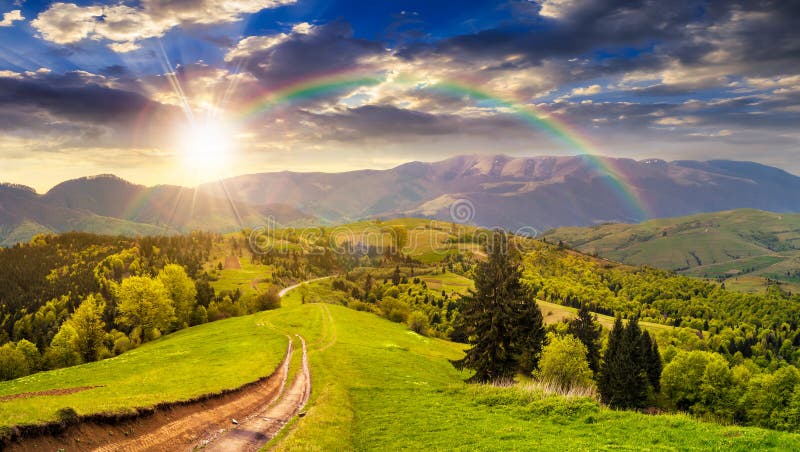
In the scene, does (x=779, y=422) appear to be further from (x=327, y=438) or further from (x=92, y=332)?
(x=92, y=332)

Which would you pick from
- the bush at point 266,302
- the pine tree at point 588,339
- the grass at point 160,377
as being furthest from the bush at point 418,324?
the grass at point 160,377

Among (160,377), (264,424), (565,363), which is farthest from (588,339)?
(160,377)

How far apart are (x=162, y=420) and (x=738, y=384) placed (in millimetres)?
134222

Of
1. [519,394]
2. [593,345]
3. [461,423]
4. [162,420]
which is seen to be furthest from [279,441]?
[593,345]

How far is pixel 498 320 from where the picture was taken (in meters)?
47.9

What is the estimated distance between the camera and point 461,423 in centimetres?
2761

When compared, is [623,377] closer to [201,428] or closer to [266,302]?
[201,428]

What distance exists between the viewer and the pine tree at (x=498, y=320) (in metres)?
48.0

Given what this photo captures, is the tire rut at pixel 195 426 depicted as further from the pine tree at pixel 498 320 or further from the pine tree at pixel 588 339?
the pine tree at pixel 588 339

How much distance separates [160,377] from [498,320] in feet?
124

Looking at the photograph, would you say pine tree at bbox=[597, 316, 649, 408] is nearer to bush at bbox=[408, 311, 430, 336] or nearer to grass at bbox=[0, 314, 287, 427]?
bush at bbox=[408, 311, 430, 336]

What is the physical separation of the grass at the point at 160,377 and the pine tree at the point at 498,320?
25.9m

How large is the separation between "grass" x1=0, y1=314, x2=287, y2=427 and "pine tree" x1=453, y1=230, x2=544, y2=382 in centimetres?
2591

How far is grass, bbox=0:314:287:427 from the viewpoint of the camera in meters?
24.0
